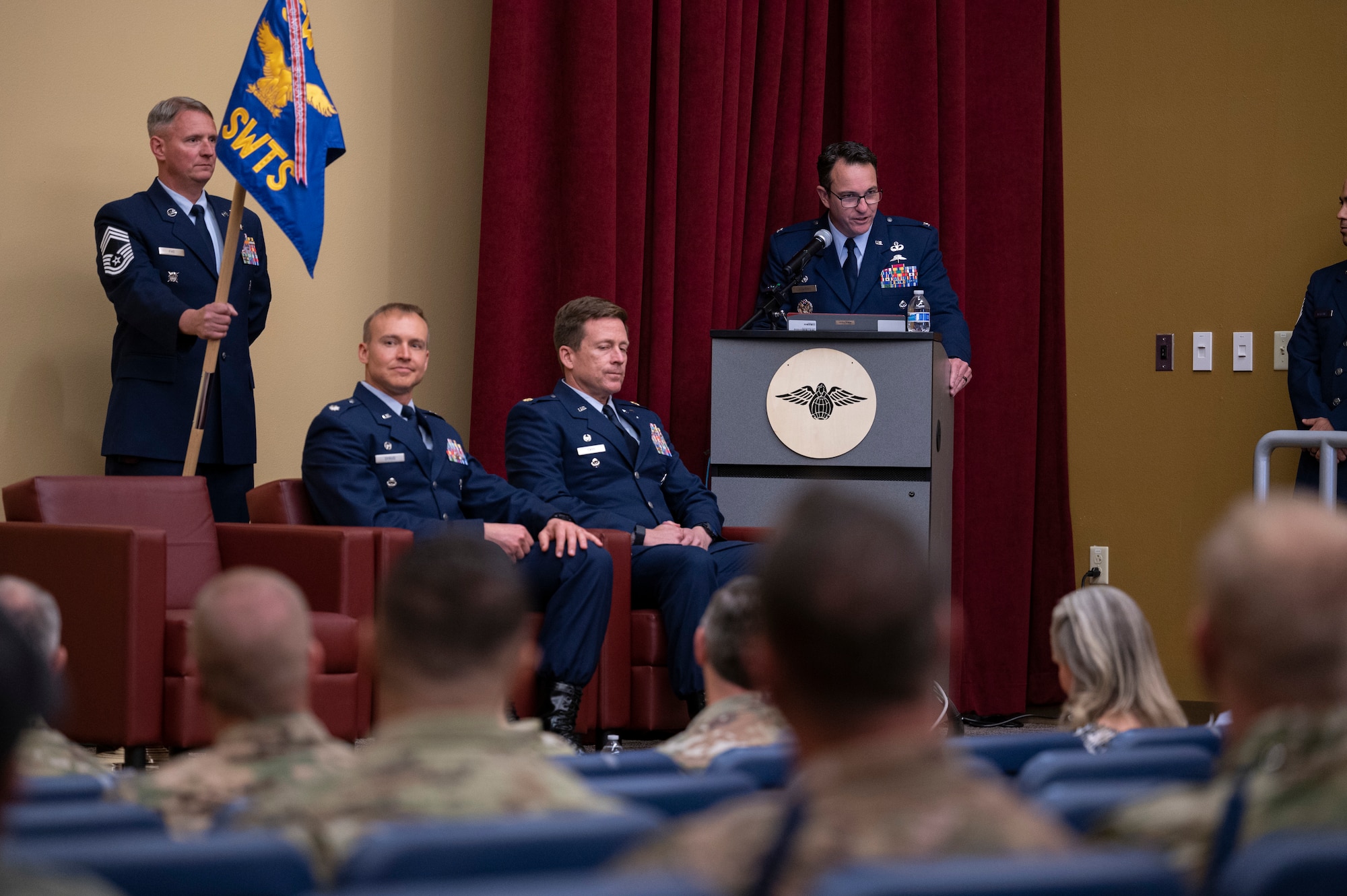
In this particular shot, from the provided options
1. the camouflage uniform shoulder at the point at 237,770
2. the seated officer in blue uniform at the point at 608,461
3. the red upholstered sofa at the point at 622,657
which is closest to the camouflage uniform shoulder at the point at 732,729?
the camouflage uniform shoulder at the point at 237,770

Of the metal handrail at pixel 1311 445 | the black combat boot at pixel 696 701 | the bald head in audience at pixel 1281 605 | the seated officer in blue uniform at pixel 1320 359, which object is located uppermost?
the seated officer in blue uniform at pixel 1320 359

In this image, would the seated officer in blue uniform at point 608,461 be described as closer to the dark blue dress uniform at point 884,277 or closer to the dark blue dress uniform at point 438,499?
the dark blue dress uniform at point 438,499

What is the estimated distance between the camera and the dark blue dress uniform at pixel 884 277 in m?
4.77

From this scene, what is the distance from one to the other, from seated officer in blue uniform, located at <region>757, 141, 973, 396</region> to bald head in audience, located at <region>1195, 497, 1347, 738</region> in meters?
3.60

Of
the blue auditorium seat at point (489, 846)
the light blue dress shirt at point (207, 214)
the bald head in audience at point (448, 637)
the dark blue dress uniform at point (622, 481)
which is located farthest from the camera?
the light blue dress shirt at point (207, 214)

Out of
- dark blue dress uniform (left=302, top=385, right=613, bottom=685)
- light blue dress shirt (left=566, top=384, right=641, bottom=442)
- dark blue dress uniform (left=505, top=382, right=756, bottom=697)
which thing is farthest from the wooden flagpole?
light blue dress shirt (left=566, top=384, right=641, bottom=442)

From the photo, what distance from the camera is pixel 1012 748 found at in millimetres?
1699

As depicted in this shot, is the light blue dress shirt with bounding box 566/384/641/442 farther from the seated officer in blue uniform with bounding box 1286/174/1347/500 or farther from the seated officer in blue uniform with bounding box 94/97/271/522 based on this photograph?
the seated officer in blue uniform with bounding box 1286/174/1347/500

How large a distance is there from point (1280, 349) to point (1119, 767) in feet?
14.3

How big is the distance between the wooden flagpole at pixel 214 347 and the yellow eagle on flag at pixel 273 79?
0.25 metres

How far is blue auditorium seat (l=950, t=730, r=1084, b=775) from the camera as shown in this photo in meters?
1.69

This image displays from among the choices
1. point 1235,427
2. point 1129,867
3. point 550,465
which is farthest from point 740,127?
point 1129,867

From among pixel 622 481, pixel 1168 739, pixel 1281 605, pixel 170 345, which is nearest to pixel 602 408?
pixel 622 481

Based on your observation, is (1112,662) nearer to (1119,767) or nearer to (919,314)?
(1119,767)
